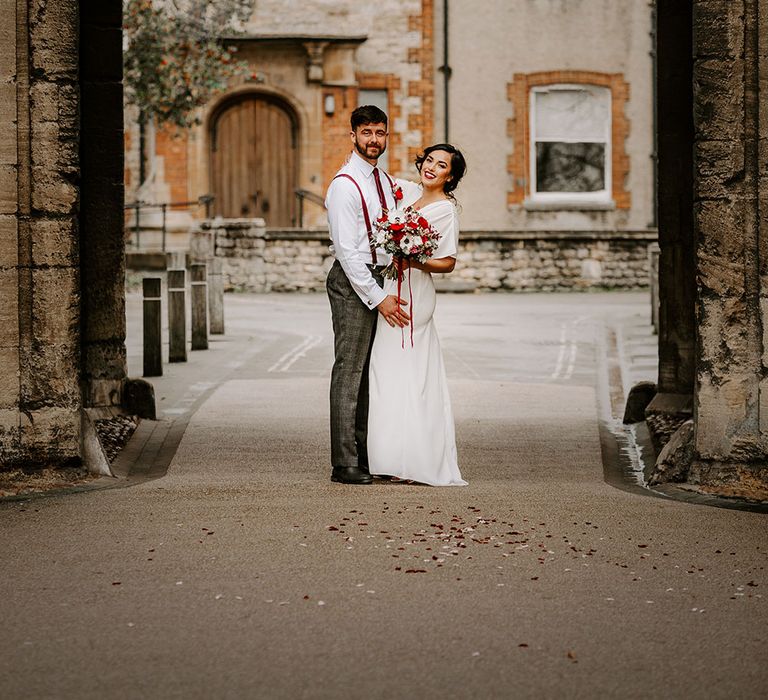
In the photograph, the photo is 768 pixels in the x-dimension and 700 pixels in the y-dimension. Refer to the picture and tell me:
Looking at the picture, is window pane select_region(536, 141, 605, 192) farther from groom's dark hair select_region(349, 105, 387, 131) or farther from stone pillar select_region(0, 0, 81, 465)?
stone pillar select_region(0, 0, 81, 465)

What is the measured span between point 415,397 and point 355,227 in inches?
36.3

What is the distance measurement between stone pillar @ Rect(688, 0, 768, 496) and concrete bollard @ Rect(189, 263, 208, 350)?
29.1ft

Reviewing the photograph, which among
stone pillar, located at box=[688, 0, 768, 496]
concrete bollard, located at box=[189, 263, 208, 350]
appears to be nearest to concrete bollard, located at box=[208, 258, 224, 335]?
concrete bollard, located at box=[189, 263, 208, 350]

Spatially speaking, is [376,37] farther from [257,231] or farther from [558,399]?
[558,399]

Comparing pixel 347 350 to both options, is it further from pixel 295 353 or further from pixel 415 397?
pixel 295 353

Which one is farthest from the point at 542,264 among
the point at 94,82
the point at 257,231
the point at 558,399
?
the point at 94,82

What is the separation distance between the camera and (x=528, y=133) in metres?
30.8

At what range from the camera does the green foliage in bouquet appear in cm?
2595

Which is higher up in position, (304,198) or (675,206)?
(304,198)

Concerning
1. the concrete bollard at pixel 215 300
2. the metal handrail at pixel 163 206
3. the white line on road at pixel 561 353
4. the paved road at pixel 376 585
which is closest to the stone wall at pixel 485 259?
the metal handrail at pixel 163 206

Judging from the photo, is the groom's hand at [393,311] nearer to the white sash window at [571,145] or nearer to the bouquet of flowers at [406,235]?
the bouquet of flowers at [406,235]

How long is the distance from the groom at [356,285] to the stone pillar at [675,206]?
104 inches

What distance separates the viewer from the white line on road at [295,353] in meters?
14.1

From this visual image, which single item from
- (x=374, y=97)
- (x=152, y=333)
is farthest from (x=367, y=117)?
(x=374, y=97)
